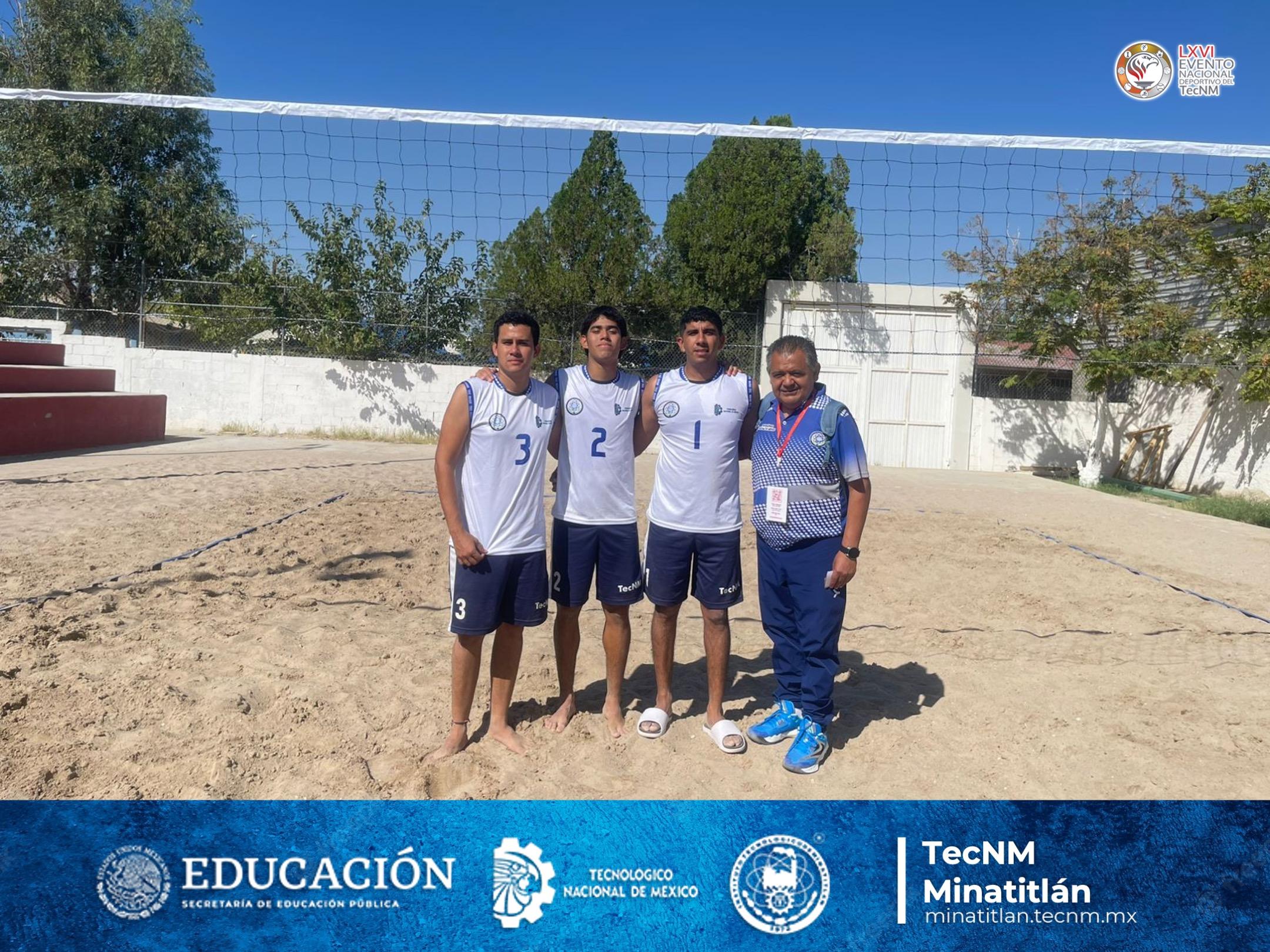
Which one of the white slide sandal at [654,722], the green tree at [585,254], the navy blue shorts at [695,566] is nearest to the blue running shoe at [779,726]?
the white slide sandal at [654,722]

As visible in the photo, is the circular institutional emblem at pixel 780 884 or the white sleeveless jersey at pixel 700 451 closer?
the circular institutional emblem at pixel 780 884

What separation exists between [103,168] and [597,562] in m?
16.1

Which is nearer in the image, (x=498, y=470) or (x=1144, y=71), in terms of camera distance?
(x=498, y=470)

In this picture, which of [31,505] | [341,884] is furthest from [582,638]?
[31,505]

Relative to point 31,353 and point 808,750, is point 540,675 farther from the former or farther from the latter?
point 31,353

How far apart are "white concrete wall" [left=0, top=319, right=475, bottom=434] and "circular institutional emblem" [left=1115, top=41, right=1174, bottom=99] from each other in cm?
924

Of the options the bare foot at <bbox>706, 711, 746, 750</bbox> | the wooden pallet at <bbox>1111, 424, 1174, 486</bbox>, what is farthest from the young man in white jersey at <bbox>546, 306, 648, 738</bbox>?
the wooden pallet at <bbox>1111, 424, 1174, 486</bbox>

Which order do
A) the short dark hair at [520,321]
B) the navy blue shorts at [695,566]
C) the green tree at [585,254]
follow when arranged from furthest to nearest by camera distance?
the green tree at [585,254] < the navy blue shorts at [695,566] < the short dark hair at [520,321]

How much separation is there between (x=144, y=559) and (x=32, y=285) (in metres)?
13.7

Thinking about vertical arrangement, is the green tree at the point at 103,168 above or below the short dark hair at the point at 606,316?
above

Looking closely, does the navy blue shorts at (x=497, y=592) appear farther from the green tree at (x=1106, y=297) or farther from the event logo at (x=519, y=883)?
the green tree at (x=1106, y=297)

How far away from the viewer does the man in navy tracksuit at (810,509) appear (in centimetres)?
271

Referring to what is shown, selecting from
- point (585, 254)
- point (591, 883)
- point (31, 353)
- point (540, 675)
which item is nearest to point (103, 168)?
point (31, 353)

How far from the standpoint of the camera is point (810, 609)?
9.11 ft
